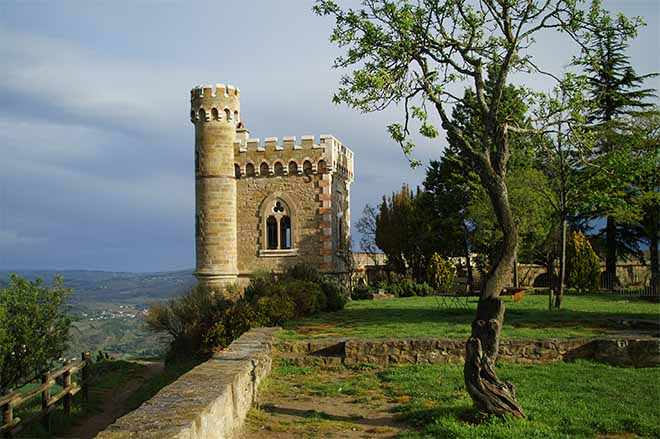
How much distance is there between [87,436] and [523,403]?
9.38 meters

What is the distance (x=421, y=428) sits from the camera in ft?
23.2

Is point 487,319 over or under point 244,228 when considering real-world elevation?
under

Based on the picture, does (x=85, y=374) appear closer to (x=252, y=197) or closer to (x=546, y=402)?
(x=546, y=402)

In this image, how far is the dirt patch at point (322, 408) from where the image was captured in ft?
23.7

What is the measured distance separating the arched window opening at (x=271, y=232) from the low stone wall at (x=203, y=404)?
17969 mm

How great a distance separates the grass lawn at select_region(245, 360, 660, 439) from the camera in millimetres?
6719

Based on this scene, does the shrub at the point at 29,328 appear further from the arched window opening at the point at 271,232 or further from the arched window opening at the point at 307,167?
the arched window opening at the point at 307,167

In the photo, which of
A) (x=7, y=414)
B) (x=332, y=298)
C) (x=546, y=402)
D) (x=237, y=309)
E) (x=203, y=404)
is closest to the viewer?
(x=203, y=404)

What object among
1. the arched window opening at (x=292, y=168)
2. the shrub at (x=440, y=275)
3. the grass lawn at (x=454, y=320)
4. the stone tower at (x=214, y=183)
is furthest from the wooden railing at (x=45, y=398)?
the shrub at (x=440, y=275)

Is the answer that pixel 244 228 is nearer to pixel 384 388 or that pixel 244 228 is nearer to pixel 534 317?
pixel 534 317

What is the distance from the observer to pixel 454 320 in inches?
643

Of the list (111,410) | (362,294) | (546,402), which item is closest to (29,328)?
(111,410)

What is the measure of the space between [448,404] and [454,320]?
8678 mm

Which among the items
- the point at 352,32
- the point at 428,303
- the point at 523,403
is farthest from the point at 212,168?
the point at 523,403
